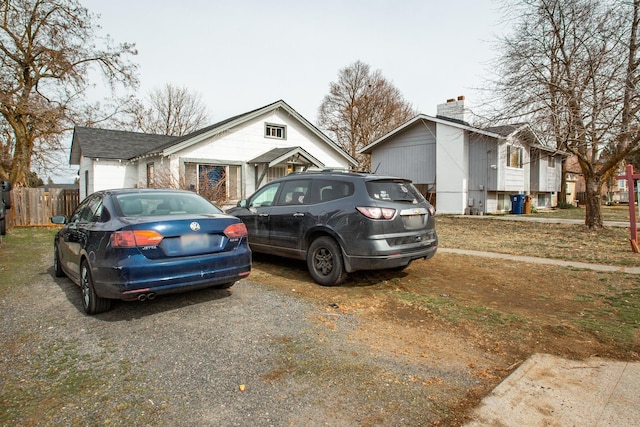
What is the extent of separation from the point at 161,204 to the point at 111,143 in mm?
17444

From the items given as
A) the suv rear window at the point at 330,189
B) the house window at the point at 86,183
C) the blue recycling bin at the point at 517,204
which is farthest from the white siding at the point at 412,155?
the suv rear window at the point at 330,189

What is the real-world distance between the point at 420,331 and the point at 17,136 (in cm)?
2460

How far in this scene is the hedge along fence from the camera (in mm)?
15695

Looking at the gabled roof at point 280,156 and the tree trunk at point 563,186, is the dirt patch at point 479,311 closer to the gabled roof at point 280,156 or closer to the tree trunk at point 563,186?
the gabled roof at point 280,156

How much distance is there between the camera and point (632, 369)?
322 centimetres

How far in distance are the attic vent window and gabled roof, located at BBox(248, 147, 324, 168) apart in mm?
868

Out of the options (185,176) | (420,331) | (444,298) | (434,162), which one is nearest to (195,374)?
(420,331)

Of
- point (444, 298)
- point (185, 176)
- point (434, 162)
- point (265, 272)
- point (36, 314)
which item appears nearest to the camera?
point (36, 314)

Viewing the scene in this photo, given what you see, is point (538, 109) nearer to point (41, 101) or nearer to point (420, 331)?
point (420, 331)

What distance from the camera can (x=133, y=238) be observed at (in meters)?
4.16

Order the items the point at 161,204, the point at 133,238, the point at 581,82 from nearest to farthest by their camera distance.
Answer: the point at 133,238 < the point at 161,204 < the point at 581,82

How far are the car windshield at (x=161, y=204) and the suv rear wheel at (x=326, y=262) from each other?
1.65 meters

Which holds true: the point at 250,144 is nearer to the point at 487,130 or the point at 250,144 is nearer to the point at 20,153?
the point at 487,130

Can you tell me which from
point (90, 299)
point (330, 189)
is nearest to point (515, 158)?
point (330, 189)
